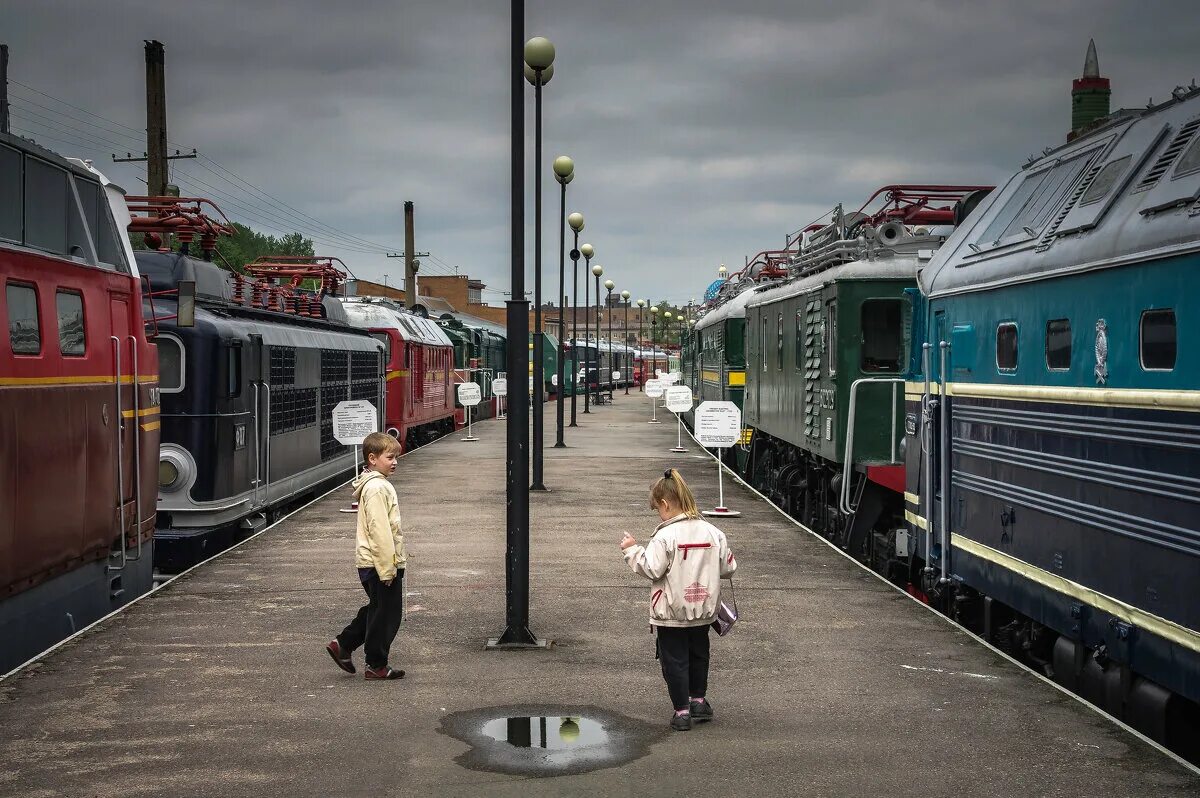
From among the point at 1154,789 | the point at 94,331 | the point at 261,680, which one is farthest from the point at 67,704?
the point at 1154,789

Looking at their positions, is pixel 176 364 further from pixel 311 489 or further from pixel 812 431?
pixel 812 431

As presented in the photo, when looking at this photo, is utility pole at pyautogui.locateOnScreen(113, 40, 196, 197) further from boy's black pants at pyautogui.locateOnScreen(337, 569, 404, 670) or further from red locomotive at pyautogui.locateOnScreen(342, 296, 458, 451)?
boy's black pants at pyautogui.locateOnScreen(337, 569, 404, 670)

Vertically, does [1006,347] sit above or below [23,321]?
below

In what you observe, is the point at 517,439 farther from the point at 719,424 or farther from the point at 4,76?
the point at 4,76

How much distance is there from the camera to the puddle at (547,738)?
6.61 m

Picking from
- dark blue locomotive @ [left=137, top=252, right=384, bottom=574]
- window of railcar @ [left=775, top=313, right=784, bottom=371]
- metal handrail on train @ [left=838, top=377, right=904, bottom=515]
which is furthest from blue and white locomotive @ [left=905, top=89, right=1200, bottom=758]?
window of railcar @ [left=775, top=313, right=784, bottom=371]

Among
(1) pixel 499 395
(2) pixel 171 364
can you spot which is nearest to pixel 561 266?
(1) pixel 499 395

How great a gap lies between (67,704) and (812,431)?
10.2 m

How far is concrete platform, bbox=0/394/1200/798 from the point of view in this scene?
6348 millimetres

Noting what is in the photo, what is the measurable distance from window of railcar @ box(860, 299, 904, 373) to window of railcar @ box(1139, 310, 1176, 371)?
783 centimetres

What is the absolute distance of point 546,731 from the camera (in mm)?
7230

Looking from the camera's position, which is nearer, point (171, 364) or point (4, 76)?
point (171, 364)

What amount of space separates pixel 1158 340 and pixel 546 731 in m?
3.77

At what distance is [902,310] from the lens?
14508mm
